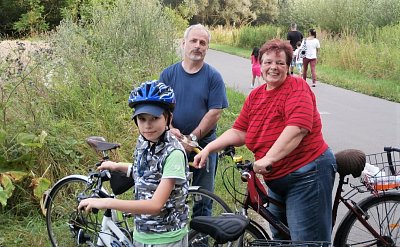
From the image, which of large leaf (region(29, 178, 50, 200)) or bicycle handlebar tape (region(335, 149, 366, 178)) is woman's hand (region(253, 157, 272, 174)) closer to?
bicycle handlebar tape (region(335, 149, 366, 178))

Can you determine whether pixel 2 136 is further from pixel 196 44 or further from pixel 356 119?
pixel 356 119

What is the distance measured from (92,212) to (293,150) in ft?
4.29

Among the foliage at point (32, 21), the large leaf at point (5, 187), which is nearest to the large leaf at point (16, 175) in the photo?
the large leaf at point (5, 187)

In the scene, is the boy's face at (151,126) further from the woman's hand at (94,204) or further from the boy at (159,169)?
the woman's hand at (94,204)

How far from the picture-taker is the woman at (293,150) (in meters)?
3.41

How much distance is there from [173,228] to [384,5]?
2415 centimetres

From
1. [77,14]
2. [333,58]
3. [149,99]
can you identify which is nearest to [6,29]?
[77,14]

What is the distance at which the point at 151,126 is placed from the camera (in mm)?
2840

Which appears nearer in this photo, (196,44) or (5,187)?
(196,44)

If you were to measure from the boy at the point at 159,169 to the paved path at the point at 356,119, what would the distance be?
213 centimetres

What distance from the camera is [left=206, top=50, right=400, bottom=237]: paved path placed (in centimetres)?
888

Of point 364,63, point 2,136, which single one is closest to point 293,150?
point 2,136

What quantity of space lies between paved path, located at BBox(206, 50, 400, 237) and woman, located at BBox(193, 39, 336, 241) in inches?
45.0

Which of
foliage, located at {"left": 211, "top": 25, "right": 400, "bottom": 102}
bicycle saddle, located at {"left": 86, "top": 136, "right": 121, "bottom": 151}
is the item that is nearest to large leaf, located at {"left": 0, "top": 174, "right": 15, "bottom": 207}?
bicycle saddle, located at {"left": 86, "top": 136, "right": 121, "bottom": 151}
